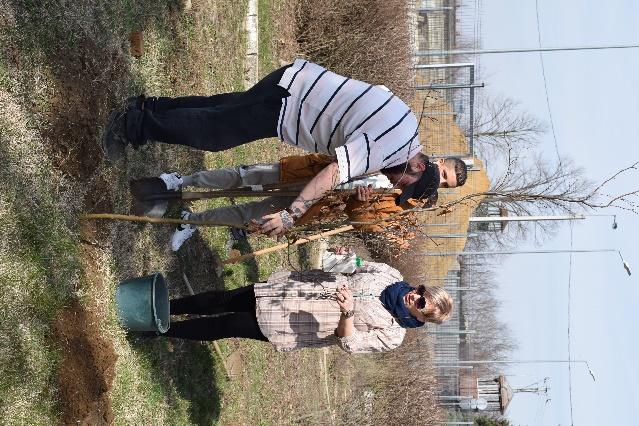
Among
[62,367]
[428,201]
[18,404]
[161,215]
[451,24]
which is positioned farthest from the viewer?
[451,24]

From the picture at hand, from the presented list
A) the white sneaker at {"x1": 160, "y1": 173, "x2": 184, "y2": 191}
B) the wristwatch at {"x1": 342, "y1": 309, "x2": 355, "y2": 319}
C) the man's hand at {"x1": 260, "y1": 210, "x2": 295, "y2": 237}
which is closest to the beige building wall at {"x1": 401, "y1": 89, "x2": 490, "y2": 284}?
the white sneaker at {"x1": 160, "y1": 173, "x2": 184, "y2": 191}

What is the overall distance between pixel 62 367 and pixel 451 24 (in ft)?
54.4

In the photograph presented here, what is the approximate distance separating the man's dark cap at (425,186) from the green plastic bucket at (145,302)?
5.88ft

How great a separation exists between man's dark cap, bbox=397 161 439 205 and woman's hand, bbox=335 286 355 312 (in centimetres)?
76

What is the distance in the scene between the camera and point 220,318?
5.24 metres

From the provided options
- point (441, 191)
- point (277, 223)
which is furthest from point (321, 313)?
point (441, 191)

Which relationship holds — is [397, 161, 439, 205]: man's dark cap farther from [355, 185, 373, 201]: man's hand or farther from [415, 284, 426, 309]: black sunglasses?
[415, 284, 426, 309]: black sunglasses

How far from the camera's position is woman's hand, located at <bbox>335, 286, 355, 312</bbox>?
4.68 meters

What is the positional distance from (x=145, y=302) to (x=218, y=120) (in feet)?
4.55

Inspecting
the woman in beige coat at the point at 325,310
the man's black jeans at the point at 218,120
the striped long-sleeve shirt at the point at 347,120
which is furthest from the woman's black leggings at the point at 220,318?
the striped long-sleeve shirt at the point at 347,120

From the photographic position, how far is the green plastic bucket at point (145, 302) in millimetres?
4785

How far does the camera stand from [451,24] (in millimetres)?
18906

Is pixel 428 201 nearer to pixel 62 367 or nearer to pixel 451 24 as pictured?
pixel 62 367

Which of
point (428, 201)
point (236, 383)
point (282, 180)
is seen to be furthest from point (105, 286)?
point (236, 383)
